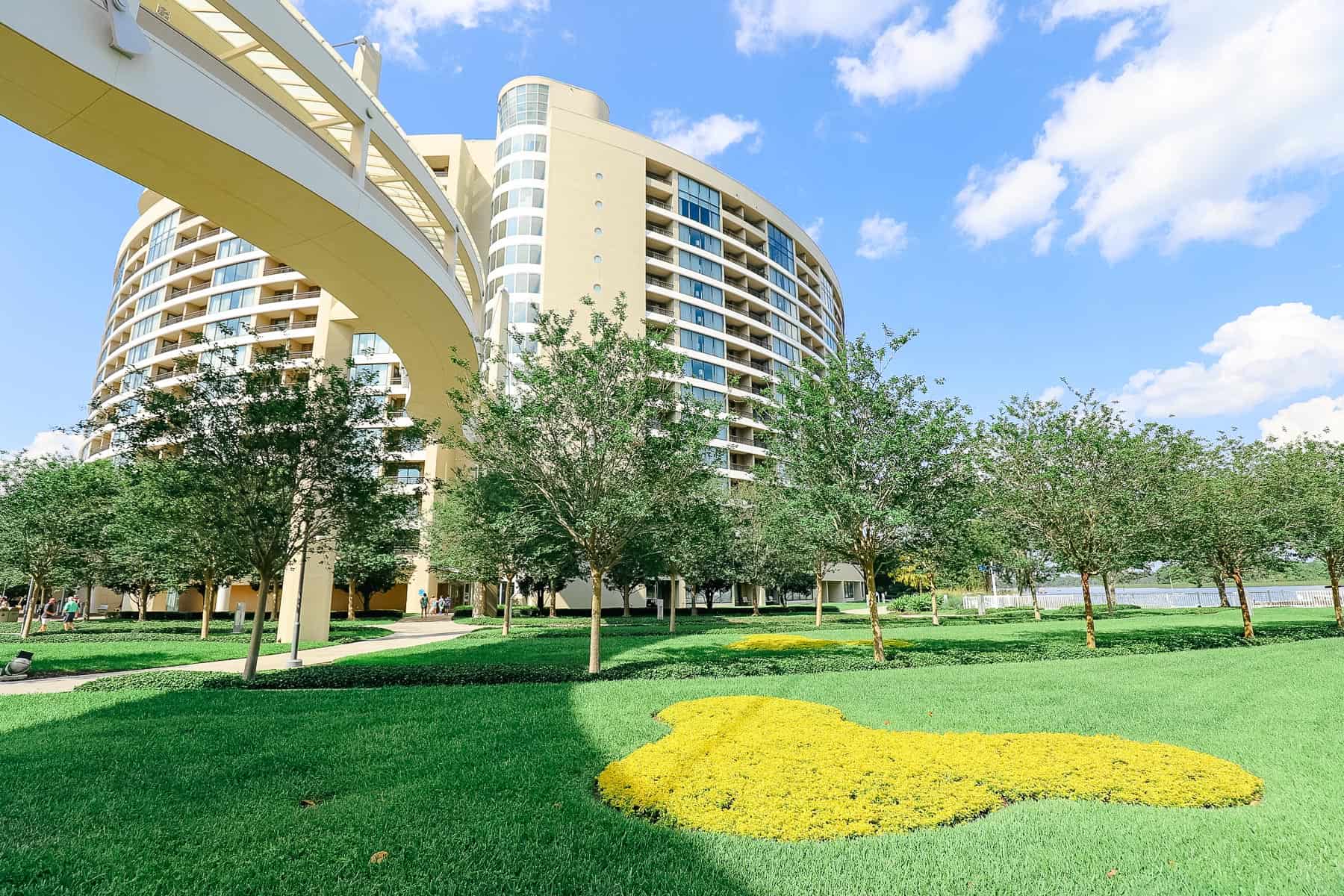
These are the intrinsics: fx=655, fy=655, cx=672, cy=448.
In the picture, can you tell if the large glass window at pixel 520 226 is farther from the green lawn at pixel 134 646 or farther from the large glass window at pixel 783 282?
the green lawn at pixel 134 646

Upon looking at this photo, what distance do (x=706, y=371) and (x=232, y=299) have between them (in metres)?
44.4

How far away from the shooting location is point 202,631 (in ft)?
98.5

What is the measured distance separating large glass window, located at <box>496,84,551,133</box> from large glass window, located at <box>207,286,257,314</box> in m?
27.4

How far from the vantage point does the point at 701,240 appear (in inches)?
2544

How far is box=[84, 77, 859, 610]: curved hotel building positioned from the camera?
2188 inches

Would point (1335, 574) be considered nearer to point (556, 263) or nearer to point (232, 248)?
point (556, 263)

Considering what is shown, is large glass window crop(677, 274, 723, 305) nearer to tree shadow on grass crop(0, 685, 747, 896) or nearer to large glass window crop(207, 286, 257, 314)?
large glass window crop(207, 286, 257, 314)

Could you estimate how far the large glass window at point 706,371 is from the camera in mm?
59875

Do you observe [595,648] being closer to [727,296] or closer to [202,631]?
[202,631]

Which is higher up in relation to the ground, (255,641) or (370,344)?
(370,344)

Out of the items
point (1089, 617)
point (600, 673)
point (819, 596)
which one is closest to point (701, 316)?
point (819, 596)

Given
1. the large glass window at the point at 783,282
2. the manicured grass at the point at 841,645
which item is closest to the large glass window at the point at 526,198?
the large glass window at the point at 783,282

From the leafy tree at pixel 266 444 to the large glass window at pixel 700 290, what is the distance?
48.3 m

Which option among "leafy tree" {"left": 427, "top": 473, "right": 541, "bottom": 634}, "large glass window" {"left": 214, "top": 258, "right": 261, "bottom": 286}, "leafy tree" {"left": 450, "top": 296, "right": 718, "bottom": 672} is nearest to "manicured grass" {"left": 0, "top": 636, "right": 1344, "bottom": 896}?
"leafy tree" {"left": 450, "top": 296, "right": 718, "bottom": 672}
